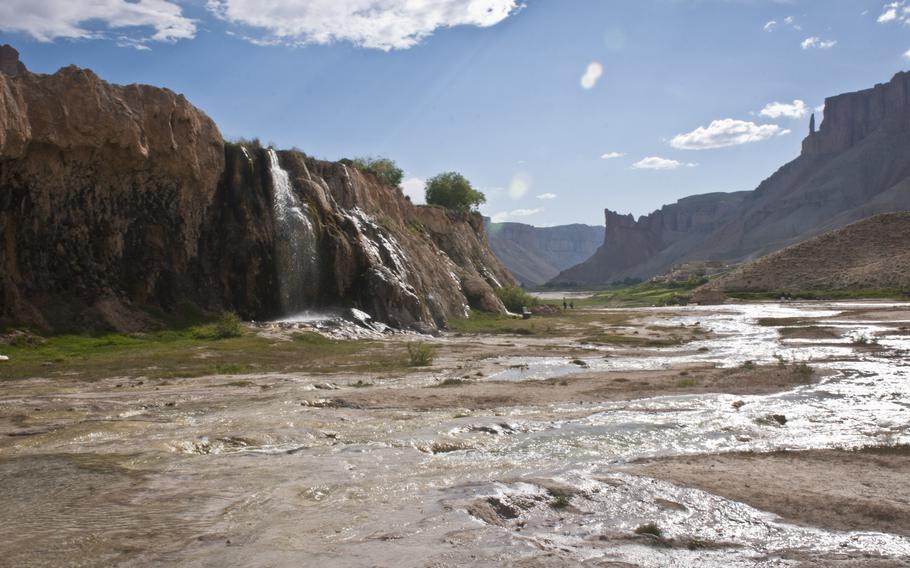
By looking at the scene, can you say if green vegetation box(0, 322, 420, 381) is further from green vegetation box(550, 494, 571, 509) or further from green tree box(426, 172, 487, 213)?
green tree box(426, 172, 487, 213)

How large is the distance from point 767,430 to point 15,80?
103 feet

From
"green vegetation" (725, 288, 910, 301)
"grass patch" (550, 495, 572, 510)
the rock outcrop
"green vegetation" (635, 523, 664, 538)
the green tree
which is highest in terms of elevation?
the green tree

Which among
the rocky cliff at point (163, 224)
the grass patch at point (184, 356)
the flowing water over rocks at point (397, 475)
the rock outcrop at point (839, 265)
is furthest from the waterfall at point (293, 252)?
the rock outcrop at point (839, 265)

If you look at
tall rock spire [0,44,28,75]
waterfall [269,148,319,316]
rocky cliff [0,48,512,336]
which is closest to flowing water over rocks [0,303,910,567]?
rocky cliff [0,48,512,336]

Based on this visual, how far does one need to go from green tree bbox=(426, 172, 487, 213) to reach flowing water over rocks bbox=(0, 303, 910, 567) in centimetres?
6660

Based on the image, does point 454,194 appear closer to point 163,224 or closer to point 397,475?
point 163,224

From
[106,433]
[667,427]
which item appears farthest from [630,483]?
[106,433]

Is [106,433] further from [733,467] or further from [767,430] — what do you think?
[767,430]

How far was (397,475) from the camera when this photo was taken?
9.42 meters

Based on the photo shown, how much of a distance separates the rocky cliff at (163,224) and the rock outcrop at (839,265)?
5964 centimetres

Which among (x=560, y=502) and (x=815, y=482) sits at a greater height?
(x=560, y=502)

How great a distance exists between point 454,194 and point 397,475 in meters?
75.9

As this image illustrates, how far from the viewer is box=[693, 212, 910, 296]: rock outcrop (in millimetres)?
Answer: 80312

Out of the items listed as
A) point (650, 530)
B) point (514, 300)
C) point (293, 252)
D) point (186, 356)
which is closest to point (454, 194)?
point (514, 300)
